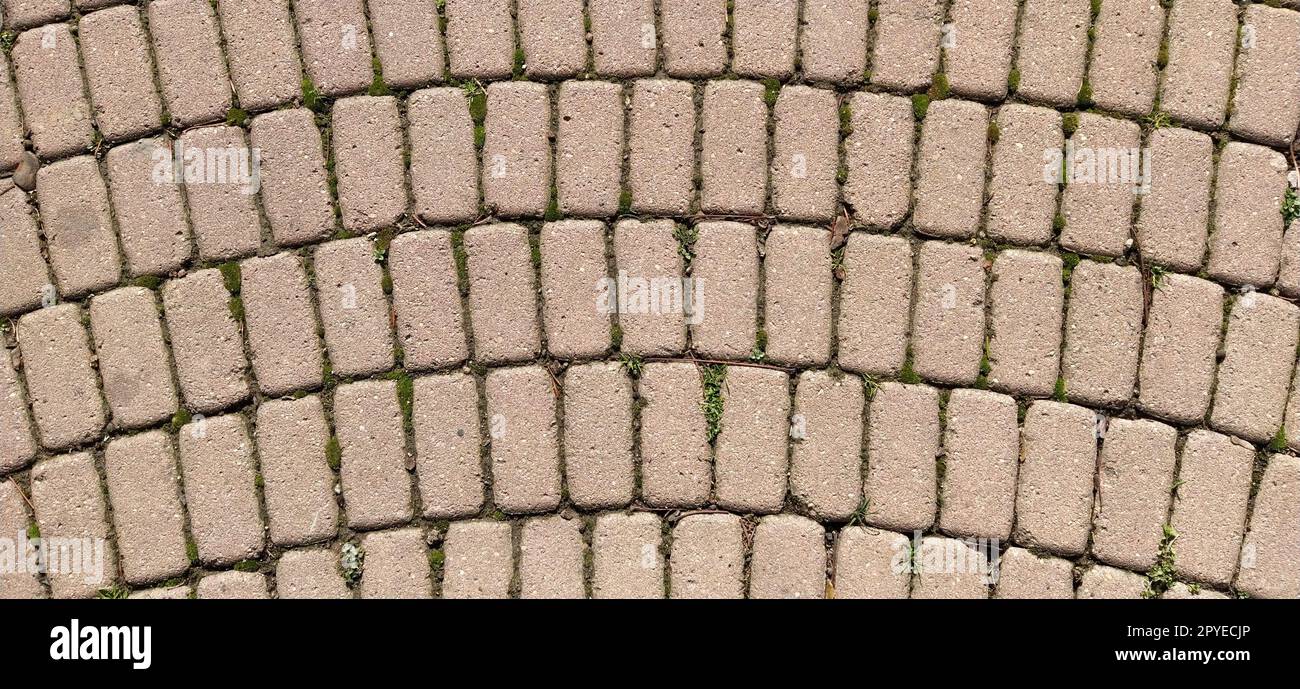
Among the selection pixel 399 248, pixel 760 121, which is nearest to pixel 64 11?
pixel 399 248

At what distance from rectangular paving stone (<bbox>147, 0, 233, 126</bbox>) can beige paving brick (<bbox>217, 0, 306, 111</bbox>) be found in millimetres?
37

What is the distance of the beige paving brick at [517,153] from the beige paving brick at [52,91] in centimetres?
152

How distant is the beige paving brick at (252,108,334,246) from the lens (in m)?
4.14

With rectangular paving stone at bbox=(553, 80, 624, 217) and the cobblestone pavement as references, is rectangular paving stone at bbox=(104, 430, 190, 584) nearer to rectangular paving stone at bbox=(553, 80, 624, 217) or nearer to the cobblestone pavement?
the cobblestone pavement

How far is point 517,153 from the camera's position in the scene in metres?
4.12

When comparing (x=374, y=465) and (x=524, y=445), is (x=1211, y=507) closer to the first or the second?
(x=524, y=445)

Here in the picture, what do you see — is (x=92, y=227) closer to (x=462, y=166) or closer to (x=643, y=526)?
(x=462, y=166)

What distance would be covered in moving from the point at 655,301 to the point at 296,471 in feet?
4.78

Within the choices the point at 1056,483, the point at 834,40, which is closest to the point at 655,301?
the point at 834,40

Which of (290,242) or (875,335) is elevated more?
(290,242)

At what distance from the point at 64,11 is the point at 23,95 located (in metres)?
0.35

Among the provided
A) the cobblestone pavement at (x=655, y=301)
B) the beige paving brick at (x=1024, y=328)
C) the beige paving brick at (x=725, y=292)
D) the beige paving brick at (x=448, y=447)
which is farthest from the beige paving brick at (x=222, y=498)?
the beige paving brick at (x=1024, y=328)

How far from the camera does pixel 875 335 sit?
4.11m

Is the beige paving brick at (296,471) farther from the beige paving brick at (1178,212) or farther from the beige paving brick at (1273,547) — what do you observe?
the beige paving brick at (1273,547)
